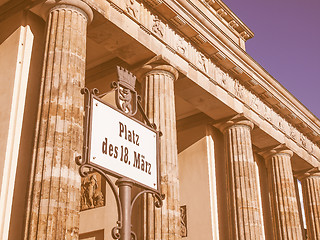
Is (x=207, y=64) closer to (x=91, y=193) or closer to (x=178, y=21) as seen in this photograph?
(x=178, y=21)

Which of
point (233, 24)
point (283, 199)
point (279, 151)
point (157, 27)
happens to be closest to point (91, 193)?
point (157, 27)

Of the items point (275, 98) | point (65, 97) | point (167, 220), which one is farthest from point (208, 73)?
point (65, 97)

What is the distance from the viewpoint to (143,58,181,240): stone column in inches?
473

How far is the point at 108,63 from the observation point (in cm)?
1659

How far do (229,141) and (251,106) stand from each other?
211cm

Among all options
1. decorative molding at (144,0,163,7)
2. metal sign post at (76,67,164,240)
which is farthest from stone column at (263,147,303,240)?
metal sign post at (76,67,164,240)

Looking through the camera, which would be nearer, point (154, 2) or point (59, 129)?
point (59, 129)

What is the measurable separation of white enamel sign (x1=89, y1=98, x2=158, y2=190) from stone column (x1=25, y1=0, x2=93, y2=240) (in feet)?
18.1

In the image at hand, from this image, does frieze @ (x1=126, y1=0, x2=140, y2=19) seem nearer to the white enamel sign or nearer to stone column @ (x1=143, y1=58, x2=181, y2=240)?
stone column @ (x1=143, y1=58, x2=181, y2=240)

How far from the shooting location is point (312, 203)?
22625 millimetres

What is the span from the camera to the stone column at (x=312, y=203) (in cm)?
2233

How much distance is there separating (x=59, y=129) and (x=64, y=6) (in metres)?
3.52

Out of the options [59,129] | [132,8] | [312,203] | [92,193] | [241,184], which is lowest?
[59,129]

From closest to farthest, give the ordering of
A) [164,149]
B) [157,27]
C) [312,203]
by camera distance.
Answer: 1. [164,149]
2. [157,27]
3. [312,203]
